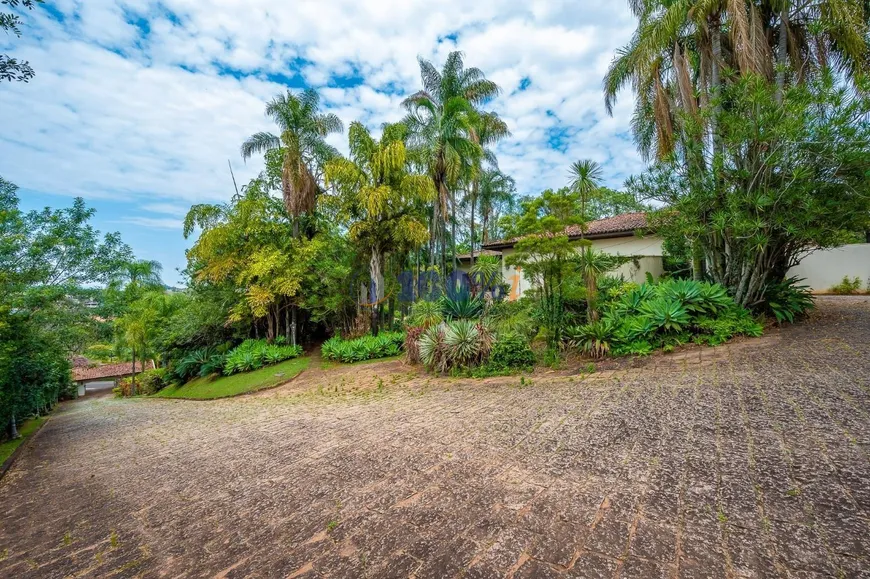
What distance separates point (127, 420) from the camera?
954cm

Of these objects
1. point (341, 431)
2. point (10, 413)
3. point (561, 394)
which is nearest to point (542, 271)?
point (561, 394)

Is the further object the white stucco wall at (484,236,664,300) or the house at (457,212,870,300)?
the house at (457,212,870,300)

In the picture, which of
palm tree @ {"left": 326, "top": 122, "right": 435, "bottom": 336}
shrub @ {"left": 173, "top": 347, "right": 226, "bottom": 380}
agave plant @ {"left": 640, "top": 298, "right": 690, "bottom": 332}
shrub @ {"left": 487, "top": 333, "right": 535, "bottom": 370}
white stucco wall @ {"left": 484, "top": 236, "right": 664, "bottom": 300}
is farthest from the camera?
shrub @ {"left": 173, "top": 347, "right": 226, "bottom": 380}

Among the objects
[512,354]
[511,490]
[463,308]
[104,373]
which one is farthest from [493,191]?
[104,373]

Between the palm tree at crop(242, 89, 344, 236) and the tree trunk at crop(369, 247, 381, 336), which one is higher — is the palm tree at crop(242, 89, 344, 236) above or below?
above

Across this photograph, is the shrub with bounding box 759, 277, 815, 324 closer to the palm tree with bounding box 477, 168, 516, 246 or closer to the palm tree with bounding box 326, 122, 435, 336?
the palm tree with bounding box 326, 122, 435, 336

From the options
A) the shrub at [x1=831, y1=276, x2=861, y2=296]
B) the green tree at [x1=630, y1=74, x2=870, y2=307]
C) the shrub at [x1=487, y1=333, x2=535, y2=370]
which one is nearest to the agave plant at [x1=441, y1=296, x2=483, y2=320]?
the shrub at [x1=487, y1=333, x2=535, y2=370]

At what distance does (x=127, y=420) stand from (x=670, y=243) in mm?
14592

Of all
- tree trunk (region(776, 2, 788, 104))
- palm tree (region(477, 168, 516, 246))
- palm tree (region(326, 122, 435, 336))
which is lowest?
palm tree (region(326, 122, 435, 336))

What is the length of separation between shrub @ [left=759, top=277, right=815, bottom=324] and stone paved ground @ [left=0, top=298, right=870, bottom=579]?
2.38 meters

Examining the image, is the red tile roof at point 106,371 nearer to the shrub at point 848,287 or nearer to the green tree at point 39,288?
the green tree at point 39,288

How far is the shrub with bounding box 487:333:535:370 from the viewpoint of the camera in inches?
320

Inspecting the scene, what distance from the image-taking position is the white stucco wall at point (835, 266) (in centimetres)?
1412

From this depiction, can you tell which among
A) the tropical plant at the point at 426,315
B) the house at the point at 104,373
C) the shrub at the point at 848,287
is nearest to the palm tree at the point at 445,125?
the tropical plant at the point at 426,315
